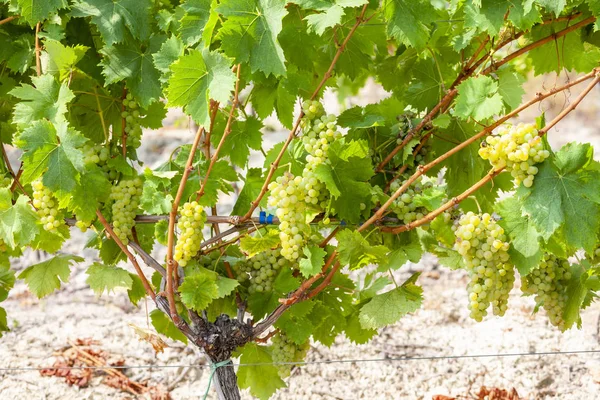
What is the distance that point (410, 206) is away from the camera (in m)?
1.96

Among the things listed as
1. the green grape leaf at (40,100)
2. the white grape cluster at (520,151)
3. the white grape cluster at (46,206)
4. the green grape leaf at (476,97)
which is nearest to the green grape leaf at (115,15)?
the green grape leaf at (40,100)

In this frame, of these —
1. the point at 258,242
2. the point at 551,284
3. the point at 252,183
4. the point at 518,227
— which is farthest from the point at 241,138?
the point at 551,284

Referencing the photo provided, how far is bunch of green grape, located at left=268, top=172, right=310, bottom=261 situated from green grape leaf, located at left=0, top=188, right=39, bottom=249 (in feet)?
2.48

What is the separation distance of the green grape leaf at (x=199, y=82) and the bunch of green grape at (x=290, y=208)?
0.87ft

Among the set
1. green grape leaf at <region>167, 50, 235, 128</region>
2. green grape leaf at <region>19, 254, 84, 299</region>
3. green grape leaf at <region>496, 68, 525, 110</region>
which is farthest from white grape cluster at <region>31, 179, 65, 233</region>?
green grape leaf at <region>496, 68, 525, 110</region>

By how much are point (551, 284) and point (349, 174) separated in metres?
0.68

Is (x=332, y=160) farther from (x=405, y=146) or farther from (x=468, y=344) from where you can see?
(x=468, y=344)

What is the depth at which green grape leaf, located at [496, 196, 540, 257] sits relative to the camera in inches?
69.0

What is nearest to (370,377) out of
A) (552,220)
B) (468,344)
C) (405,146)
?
(468,344)

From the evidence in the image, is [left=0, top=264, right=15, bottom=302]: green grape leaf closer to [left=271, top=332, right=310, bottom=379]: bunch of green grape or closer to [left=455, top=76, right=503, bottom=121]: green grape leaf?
[left=271, top=332, right=310, bottom=379]: bunch of green grape

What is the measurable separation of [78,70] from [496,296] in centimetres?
131

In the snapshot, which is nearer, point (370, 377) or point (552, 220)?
point (552, 220)

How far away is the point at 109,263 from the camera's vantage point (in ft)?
7.97

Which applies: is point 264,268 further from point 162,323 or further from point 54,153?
point 54,153
